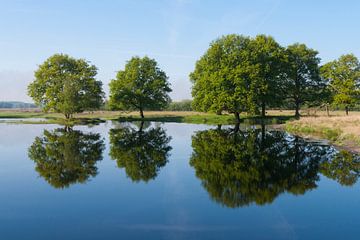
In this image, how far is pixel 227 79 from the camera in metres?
75.2

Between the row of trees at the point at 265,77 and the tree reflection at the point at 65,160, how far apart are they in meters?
41.7

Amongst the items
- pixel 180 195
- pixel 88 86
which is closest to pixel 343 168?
pixel 180 195

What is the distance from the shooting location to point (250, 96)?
240 ft

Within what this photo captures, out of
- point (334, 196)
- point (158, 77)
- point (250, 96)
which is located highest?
point (158, 77)

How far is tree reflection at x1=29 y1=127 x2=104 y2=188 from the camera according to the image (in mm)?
22453

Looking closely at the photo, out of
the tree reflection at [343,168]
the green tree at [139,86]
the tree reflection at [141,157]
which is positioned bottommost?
the tree reflection at [343,168]

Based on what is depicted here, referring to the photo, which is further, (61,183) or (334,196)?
(61,183)

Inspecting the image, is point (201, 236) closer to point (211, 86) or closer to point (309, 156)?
point (309, 156)

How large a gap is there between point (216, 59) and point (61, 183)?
218 feet

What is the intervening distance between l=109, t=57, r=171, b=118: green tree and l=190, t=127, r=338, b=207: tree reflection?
58.6 m

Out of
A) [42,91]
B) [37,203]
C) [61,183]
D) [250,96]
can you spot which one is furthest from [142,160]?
[42,91]

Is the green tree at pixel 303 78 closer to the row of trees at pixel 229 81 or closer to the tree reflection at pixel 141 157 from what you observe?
the row of trees at pixel 229 81

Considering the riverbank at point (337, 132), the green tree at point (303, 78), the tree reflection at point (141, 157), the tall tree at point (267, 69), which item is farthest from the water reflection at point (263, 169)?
the green tree at point (303, 78)

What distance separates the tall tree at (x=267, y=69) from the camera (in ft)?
248
